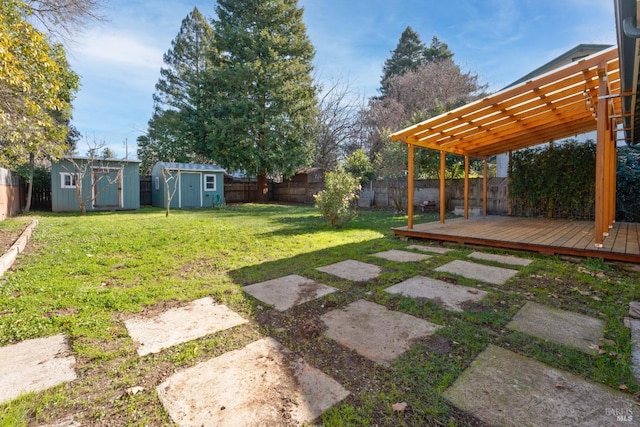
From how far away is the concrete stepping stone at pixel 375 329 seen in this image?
1981 mm

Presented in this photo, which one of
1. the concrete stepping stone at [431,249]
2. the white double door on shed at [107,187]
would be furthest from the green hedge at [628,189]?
the white double door on shed at [107,187]

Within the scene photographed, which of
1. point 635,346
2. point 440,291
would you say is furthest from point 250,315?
point 635,346

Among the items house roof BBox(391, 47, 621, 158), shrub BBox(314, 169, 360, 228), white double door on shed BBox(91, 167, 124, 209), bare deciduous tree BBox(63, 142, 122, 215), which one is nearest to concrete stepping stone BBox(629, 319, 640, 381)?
house roof BBox(391, 47, 621, 158)

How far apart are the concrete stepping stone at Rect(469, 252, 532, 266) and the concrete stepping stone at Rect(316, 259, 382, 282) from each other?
5.73ft

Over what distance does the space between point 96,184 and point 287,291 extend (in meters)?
12.3

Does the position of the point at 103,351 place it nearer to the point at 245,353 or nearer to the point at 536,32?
the point at 245,353

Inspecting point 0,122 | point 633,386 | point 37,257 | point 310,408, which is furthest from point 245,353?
point 0,122

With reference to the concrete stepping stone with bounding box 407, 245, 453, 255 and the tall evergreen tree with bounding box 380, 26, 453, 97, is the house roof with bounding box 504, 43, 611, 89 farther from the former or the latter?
the tall evergreen tree with bounding box 380, 26, 453, 97

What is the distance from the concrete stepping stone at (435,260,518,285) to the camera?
3448 millimetres

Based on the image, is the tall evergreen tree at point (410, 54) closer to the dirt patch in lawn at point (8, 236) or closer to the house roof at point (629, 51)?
the house roof at point (629, 51)

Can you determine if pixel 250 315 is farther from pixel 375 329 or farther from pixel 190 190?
pixel 190 190

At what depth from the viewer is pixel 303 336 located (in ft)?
7.13

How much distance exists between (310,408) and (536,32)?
1443cm

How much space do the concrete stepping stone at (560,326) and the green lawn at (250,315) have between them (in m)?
0.08
